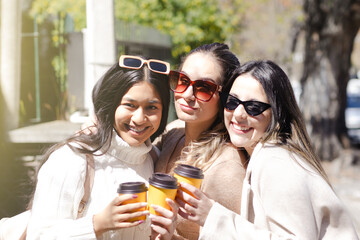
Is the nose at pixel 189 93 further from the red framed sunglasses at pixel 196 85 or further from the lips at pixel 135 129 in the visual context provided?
the lips at pixel 135 129

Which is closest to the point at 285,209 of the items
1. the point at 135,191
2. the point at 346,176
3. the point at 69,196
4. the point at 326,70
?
the point at 135,191

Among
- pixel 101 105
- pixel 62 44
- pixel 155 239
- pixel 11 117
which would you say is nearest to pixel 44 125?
pixel 11 117

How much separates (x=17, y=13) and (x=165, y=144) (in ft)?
8.05

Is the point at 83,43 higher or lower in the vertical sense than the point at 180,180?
higher

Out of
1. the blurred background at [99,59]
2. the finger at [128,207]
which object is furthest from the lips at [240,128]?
the finger at [128,207]

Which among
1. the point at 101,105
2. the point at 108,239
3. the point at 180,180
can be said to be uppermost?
the point at 101,105

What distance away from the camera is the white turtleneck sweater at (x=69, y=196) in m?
1.97

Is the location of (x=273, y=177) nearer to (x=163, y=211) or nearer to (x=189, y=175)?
(x=189, y=175)

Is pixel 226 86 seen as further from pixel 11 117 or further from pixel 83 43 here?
pixel 83 43

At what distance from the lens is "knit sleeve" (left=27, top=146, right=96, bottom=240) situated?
1962 mm

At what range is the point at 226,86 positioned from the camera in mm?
2418

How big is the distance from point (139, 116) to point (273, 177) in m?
0.74

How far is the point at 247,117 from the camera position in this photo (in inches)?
86.3

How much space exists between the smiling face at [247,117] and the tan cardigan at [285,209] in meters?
0.19
